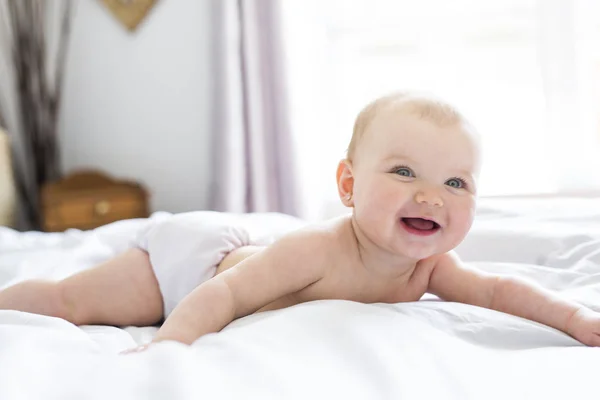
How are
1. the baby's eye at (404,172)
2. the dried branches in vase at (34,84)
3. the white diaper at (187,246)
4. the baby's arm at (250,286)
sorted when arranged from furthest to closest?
1. the dried branches in vase at (34,84)
2. the white diaper at (187,246)
3. the baby's eye at (404,172)
4. the baby's arm at (250,286)

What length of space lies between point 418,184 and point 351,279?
190 mm

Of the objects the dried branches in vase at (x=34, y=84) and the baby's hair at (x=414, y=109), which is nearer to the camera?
the baby's hair at (x=414, y=109)

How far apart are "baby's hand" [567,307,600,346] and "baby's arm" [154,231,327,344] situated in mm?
361

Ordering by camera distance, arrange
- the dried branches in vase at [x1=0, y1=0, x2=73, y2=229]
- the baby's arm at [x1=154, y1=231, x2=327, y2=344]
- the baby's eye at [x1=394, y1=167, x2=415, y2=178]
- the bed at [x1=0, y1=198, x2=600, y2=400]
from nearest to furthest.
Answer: the bed at [x1=0, y1=198, x2=600, y2=400] < the baby's arm at [x1=154, y1=231, x2=327, y2=344] < the baby's eye at [x1=394, y1=167, x2=415, y2=178] < the dried branches in vase at [x1=0, y1=0, x2=73, y2=229]

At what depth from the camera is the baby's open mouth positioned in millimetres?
985

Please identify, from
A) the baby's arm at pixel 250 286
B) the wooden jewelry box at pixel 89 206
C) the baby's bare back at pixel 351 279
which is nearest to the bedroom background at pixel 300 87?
the wooden jewelry box at pixel 89 206

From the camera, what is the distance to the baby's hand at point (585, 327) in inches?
35.1

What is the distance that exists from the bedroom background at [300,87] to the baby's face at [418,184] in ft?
6.20

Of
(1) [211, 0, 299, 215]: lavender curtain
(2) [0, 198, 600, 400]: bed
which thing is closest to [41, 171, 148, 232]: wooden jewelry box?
(1) [211, 0, 299, 215]: lavender curtain

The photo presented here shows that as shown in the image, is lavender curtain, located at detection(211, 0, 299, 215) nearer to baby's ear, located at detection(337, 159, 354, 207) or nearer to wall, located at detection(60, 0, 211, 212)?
wall, located at detection(60, 0, 211, 212)

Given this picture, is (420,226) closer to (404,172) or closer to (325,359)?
(404,172)

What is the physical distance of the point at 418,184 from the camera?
3.16 feet

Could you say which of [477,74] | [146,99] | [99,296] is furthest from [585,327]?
[146,99]

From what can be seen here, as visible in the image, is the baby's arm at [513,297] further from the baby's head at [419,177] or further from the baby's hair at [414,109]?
the baby's hair at [414,109]
